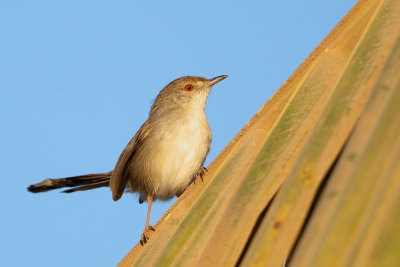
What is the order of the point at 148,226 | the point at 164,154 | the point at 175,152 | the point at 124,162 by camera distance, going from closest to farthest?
1. the point at 148,226
2. the point at 175,152
3. the point at 164,154
4. the point at 124,162

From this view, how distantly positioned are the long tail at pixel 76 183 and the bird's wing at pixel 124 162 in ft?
1.22

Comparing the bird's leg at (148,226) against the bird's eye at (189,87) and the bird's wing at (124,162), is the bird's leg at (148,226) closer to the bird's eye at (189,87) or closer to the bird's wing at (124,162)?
the bird's wing at (124,162)

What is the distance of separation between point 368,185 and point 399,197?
172 mm

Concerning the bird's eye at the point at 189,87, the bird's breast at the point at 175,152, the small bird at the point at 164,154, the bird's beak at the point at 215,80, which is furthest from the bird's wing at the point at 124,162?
the bird's beak at the point at 215,80

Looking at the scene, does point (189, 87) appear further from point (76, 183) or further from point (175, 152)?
point (76, 183)

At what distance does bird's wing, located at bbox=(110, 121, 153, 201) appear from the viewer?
6.75 meters

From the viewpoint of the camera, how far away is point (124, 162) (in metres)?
7.02

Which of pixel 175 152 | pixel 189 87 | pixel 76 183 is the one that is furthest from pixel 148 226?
pixel 189 87

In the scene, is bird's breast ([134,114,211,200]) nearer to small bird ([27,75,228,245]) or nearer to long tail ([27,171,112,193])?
small bird ([27,75,228,245])

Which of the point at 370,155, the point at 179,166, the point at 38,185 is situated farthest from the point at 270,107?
the point at 38,185

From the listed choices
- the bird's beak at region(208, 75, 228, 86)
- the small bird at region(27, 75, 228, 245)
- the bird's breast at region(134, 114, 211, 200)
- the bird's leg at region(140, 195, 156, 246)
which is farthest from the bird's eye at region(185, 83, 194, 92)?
the bird's leg at region(140, 195, 156, 246)

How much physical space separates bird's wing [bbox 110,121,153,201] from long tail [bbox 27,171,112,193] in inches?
14.6

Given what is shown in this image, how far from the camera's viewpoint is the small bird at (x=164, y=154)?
663 cm

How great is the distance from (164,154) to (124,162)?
0.63 m
